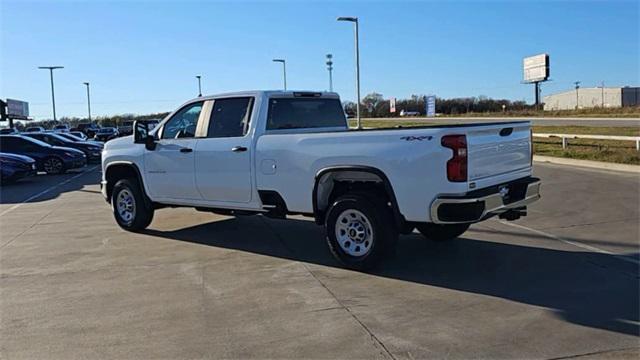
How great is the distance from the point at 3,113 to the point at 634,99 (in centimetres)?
10315

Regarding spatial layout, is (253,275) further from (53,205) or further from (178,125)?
(53,205)

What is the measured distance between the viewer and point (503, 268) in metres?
6.80

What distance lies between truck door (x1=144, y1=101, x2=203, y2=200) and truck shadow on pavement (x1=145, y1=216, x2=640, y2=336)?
771 mm

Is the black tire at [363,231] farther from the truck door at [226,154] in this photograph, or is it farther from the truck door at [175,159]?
the truck door at [175,159]

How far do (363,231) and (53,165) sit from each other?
19160 mm

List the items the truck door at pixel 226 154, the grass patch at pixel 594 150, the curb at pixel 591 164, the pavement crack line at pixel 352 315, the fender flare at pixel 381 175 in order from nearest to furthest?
the pavement crack line at pixel 352 315 → the fender flare at pixel 381 175 → the truck door at pixel 226 154 → the curb at pixel 591 164 → the grass patch at pixel 594 150

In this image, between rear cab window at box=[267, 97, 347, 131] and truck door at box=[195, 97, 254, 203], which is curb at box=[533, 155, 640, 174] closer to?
rear cab window at box=[267, 97, 347, 131]

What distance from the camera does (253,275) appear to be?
6750 mm

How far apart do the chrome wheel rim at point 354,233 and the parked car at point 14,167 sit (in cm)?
1573

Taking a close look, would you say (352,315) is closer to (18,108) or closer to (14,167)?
(14,167)

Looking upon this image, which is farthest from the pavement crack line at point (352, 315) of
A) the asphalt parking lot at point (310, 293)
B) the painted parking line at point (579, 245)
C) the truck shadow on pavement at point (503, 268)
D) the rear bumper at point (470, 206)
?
the painted parking line at point (579, 245)

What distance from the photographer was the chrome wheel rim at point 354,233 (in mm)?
6691

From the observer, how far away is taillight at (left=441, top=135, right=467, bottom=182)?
593cm

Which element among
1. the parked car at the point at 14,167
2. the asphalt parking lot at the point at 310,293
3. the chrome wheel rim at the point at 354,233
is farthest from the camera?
the parked car at the point at 14,167
